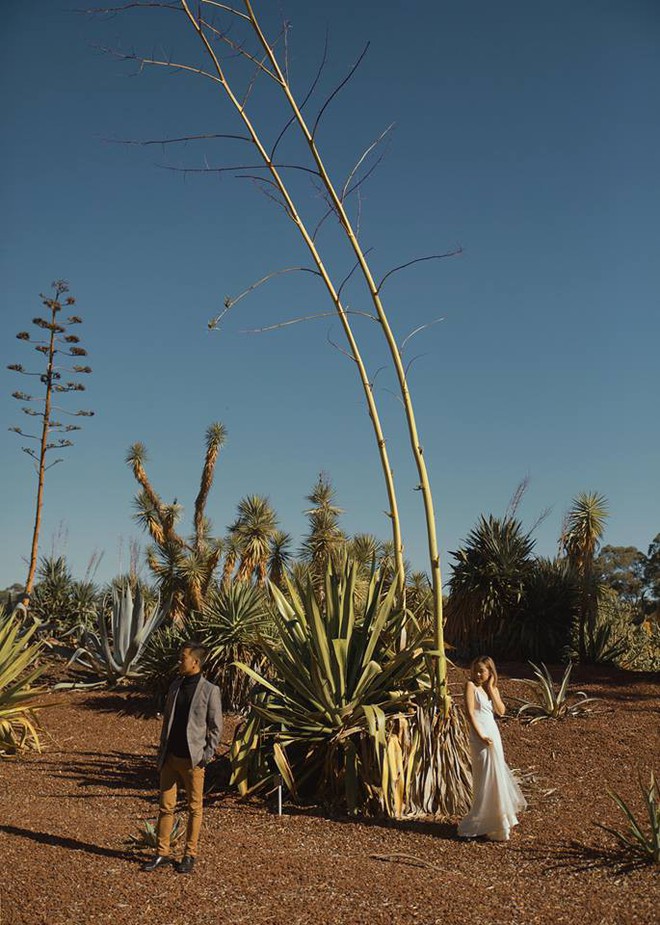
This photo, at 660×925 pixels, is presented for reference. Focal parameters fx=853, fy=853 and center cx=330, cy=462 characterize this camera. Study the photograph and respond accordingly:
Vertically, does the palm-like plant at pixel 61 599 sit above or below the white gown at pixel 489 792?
above

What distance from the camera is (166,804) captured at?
17.4 ft

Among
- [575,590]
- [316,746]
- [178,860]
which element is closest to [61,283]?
[575,590]

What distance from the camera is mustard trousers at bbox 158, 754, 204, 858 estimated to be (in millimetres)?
5152

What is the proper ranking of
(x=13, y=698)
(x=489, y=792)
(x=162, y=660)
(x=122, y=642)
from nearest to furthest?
1. (x=489, y=792)
2. (x=13, y=698)
3. (x=162, y=660)
4. (x=122, y=642)

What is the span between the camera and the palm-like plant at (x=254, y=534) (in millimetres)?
24406

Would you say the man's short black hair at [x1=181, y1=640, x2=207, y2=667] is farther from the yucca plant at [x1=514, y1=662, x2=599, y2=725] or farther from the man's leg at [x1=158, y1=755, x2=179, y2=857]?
the yucca plant at [x1=514, y1=662, x2=599, y2=725]

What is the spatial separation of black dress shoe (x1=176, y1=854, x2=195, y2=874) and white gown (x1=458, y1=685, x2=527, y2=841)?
1.90 meters

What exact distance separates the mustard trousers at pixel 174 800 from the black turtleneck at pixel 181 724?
50mm

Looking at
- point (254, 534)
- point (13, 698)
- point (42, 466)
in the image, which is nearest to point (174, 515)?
point (254, 534)

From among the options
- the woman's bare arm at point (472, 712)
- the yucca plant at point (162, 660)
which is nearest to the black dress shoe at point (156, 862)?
the woman's bare arm at point (472, 712)

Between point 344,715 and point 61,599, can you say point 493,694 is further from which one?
point 61,599

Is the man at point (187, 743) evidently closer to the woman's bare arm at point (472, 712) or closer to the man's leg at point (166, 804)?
the man's leg at point (166, 804)

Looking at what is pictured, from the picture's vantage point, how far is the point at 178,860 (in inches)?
205

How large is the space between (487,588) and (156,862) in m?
11.3
